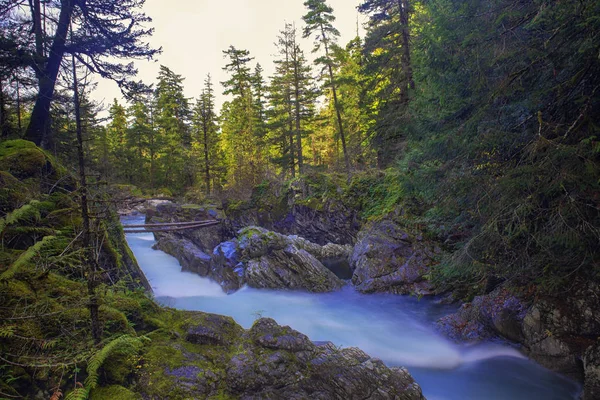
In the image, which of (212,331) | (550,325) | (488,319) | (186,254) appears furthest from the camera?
(186,254)

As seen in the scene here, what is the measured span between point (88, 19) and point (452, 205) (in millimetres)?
11407

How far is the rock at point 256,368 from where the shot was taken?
12.8 ft

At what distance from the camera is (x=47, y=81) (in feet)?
27.0

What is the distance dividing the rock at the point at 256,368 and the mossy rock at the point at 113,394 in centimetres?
15

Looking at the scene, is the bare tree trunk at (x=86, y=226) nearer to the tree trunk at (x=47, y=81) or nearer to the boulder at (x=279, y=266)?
the tree trunk at (x=47, y=81)

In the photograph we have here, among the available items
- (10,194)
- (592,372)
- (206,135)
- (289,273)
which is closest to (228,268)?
(289,273)

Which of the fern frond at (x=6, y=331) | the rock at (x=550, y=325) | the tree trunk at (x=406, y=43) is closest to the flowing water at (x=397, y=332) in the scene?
the rock at (x=550, y=325)

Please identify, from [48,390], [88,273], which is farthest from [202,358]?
[88,273]

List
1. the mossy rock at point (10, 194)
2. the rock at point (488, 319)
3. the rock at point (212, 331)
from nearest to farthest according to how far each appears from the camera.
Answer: the mossy rock at point (10, 194)
the rock at point (212, 331)
the rock at point (488, 319)

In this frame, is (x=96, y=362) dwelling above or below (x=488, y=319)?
above

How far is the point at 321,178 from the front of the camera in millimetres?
19766

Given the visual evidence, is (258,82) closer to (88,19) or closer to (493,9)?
(88,19)

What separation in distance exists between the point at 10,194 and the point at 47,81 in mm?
5341

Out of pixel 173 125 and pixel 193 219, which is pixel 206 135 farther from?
pixel 193 219
